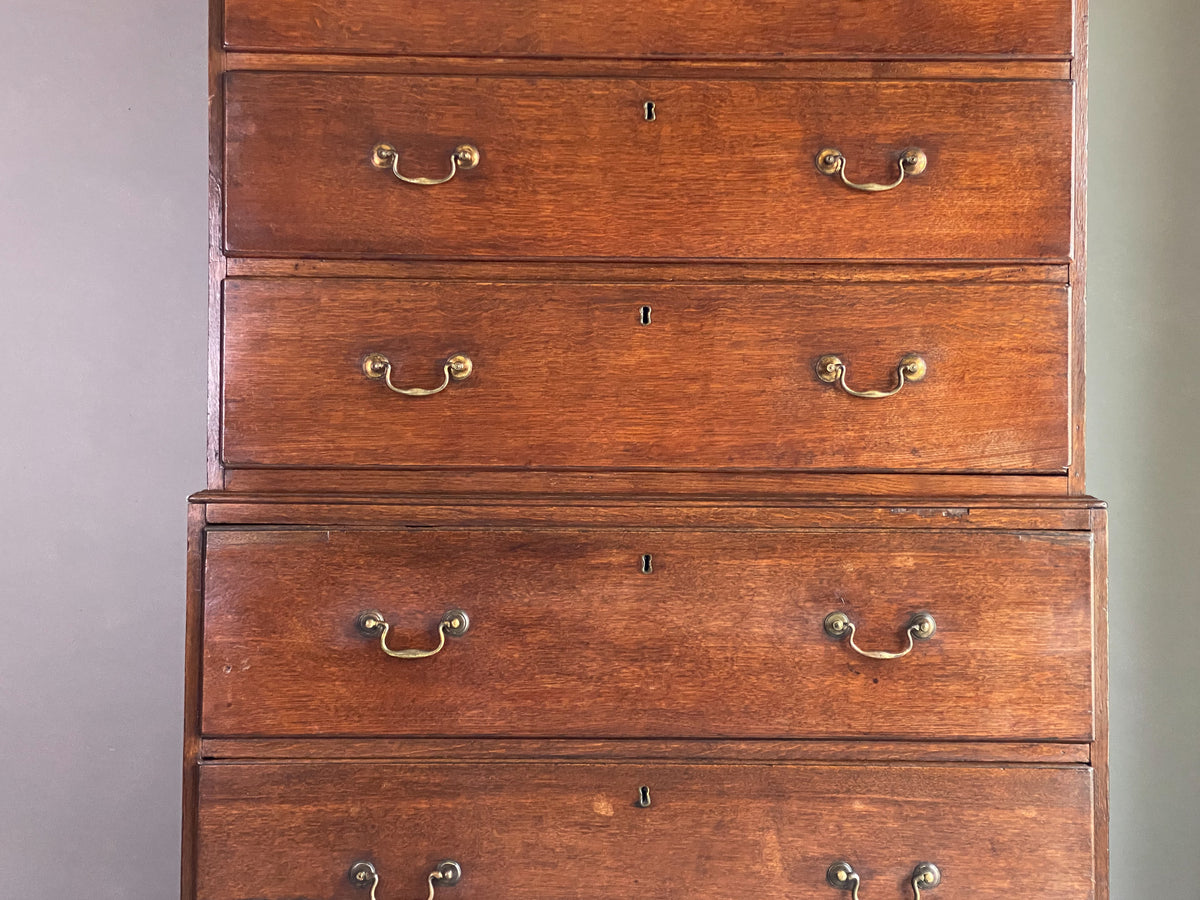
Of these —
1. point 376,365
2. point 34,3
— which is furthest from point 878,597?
point 34,3

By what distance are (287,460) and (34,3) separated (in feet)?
3.60

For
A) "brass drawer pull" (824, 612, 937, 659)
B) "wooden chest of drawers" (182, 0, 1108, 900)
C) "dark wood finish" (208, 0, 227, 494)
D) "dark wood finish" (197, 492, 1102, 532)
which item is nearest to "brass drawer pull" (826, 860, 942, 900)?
"wooden chest of drawers" (182, 0, 1108, 900)

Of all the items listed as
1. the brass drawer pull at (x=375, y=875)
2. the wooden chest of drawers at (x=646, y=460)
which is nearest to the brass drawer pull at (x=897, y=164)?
the wooden chest of drawers at (x=646, y=460)

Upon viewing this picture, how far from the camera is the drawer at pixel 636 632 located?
103 cm

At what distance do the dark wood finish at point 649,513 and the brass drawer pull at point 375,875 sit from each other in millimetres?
347

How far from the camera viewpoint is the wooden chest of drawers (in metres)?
1.03

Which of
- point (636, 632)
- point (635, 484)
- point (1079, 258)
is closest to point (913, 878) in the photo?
point (636, 632)

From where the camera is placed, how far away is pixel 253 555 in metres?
1.03

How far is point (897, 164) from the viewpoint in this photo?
1044 mm

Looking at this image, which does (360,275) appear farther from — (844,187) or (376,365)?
(844,187)

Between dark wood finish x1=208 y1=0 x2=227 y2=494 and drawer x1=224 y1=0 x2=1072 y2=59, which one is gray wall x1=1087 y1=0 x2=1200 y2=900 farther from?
dark wood finish x1=208 y1=0 x2=227 y2=494

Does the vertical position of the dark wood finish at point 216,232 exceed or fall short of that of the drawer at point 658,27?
it falls short

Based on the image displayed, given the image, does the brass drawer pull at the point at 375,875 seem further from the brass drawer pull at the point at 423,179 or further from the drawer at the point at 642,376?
the brass drawer pull at the point at 423,179

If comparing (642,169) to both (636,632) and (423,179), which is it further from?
(636,632)
